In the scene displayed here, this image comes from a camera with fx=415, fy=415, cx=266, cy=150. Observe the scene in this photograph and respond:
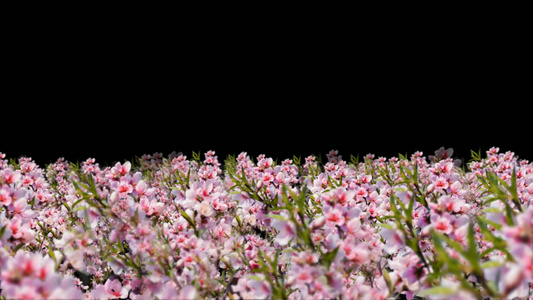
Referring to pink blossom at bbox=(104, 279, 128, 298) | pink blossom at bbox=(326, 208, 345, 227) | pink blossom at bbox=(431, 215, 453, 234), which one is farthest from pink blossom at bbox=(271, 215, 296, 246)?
pink blossom at bbox=(104, 279, 128, 298)

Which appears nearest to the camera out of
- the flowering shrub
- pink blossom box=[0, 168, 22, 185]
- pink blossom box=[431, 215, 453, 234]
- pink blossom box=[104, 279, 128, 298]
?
the flowering shrub

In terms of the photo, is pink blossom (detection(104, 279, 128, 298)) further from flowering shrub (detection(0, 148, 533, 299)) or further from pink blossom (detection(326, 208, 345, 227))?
pink blossom (detection(326, 208, 345, 227))

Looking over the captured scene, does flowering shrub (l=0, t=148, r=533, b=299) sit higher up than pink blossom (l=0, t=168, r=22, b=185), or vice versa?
pink blossom (l=0, t=168, r=22, b=185)

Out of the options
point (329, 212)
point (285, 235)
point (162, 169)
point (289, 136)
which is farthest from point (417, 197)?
point (289, 136)

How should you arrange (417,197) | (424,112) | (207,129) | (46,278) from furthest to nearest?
1. (207,129)
2. (424,112)
3. (417,197)
4. (46,278)

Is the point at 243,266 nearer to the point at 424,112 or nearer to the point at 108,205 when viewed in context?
the point at 108,205

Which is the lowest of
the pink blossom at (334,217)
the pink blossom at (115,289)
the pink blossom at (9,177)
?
the pink blossom at (115,289)

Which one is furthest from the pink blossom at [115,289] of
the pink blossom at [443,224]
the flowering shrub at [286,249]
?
the pink blossom at [443,224]

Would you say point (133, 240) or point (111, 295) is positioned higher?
point (133, 240)

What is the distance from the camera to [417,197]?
2.35 metres

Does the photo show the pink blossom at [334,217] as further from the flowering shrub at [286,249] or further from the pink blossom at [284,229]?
the pink blossom at [284,229]

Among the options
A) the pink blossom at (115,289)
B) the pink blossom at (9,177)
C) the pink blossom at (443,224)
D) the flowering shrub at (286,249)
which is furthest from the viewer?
the pink blossom at (9,177)

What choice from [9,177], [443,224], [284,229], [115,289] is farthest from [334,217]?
[9,177]

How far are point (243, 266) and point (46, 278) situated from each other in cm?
114
